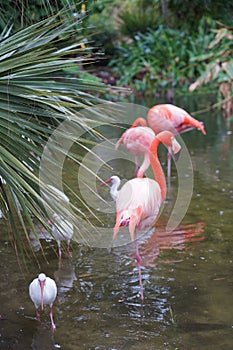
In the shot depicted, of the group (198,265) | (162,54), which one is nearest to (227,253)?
(198,265)

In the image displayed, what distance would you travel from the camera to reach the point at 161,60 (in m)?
15.6

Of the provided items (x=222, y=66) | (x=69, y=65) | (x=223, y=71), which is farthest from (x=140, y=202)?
(x=223, y=71)

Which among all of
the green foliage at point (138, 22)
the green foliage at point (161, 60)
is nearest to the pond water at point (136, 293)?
the green foliage at point (161, 60)

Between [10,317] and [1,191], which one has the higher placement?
[1,191]

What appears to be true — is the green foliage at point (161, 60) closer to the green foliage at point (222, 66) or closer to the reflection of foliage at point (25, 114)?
the green foliage at point (222, 66)

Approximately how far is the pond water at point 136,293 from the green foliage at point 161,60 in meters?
9.36

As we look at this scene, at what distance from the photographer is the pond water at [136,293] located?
11.5 ft

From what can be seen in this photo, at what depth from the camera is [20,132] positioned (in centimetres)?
282

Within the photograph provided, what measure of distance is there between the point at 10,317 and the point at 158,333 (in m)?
0.88

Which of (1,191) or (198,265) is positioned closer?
(1,191)

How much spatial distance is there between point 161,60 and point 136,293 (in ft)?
39.5

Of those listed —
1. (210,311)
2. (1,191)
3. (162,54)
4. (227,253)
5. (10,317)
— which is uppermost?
(1,191)

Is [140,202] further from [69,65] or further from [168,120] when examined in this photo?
[168,120]

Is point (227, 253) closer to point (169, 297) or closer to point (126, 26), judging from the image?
point (169, 297)
